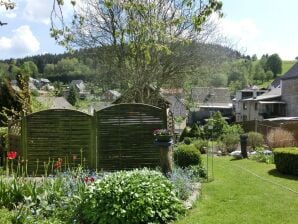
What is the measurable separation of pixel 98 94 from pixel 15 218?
2094 cm

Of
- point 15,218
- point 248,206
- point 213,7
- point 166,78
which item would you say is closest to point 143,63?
point 166,78

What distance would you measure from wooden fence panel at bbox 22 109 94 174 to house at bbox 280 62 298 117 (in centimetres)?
3432

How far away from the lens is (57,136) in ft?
41.5

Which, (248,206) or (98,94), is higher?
(98,94)

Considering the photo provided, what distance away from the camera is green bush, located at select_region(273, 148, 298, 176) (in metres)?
13.4

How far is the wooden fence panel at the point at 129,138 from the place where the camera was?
1243cm

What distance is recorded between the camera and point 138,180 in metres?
7.07

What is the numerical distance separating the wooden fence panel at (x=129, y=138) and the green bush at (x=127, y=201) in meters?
5.10

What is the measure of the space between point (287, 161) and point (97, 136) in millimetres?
6086

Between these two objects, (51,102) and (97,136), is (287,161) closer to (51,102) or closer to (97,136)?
(97,136)

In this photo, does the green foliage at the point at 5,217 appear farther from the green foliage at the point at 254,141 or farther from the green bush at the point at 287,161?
the green foliage at the point at 254,141

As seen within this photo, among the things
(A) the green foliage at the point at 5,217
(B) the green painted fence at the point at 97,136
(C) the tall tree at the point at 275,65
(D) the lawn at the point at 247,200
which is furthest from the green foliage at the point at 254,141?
(C) the tall tree at the point at 275,65

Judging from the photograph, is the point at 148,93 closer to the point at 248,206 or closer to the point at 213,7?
the point at 248,206

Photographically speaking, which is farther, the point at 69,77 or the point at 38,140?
the point at 69,77
